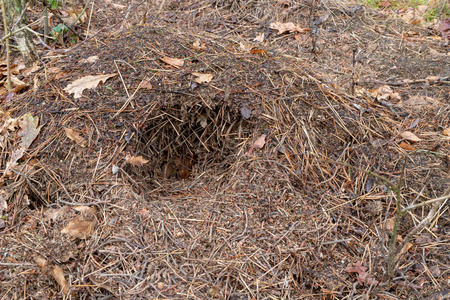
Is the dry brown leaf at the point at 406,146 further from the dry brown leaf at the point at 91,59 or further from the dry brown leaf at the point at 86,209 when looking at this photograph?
the dry brown leaf at the point at 91,59

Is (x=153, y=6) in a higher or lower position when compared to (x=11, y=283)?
higher

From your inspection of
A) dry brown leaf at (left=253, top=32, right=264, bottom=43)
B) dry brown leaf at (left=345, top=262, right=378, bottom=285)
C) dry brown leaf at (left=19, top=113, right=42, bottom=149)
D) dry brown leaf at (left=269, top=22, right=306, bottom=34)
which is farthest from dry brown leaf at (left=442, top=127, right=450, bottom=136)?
dry brown leaf at (left=19, top=113, right=42, bottom=149)

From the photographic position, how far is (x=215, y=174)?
8.75 ft

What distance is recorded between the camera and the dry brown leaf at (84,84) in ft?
8.54

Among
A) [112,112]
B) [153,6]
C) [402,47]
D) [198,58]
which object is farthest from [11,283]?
[402,47]

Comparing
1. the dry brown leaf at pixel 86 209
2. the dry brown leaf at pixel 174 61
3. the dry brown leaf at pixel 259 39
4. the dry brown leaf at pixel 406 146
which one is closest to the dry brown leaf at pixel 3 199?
the dry brown leaf at pixel 86 209

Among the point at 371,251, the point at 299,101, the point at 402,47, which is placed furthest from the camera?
the point at 402,47

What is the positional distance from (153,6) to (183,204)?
8.49 ft

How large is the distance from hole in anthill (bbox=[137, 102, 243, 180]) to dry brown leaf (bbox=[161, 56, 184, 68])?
1.09 feet

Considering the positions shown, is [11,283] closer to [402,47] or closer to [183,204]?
[183,204]

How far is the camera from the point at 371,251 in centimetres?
220

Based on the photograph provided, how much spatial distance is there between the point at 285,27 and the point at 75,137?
2411 mm

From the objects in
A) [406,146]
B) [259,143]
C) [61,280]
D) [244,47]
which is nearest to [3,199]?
[61,280]

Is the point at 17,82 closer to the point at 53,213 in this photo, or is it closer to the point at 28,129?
the point at 28,129
